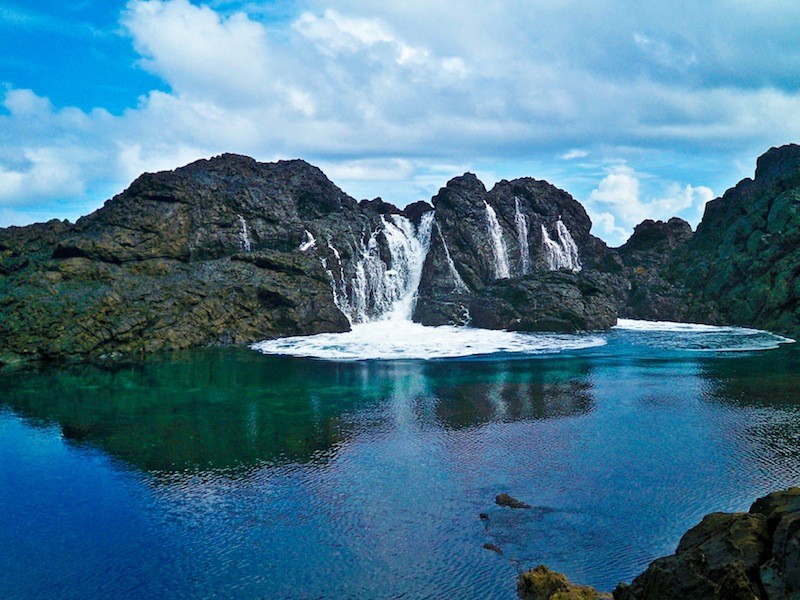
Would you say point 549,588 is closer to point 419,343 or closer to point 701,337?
point 419,343

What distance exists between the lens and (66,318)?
70.9 meters

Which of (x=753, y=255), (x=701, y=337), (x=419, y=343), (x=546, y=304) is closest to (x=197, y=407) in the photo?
(x=419, y=343)

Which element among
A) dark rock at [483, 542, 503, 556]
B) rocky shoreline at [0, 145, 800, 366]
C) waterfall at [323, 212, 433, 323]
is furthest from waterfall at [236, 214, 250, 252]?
dark rock at [483, 542, 503, 556]

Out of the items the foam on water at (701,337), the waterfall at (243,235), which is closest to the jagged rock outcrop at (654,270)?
the foam on water at (701,337)

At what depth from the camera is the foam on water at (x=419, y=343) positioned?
70.9m

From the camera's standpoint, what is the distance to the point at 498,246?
112188mm

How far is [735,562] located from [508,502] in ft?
41.7

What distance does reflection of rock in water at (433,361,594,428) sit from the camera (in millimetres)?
41562

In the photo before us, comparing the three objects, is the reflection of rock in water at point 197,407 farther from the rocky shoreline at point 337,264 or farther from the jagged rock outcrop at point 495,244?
the jagged rock outcrop at point 495,244

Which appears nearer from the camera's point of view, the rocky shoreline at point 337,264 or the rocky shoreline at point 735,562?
the rocky shoreline at point 735,562

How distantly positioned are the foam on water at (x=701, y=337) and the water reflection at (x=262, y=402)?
18575 mm

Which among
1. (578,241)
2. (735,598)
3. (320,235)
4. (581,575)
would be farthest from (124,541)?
(578,241)

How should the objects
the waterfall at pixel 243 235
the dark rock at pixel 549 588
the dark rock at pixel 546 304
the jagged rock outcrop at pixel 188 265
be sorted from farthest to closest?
the waterfall at pixel 243 235 < the dark rock at pixel 546 304 < the jagged rock outcrop at pixel 188 265 < the dark rock at pixel 549 588

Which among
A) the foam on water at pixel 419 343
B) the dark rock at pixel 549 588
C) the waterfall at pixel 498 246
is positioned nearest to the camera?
the dark rock at pixel 549 588
